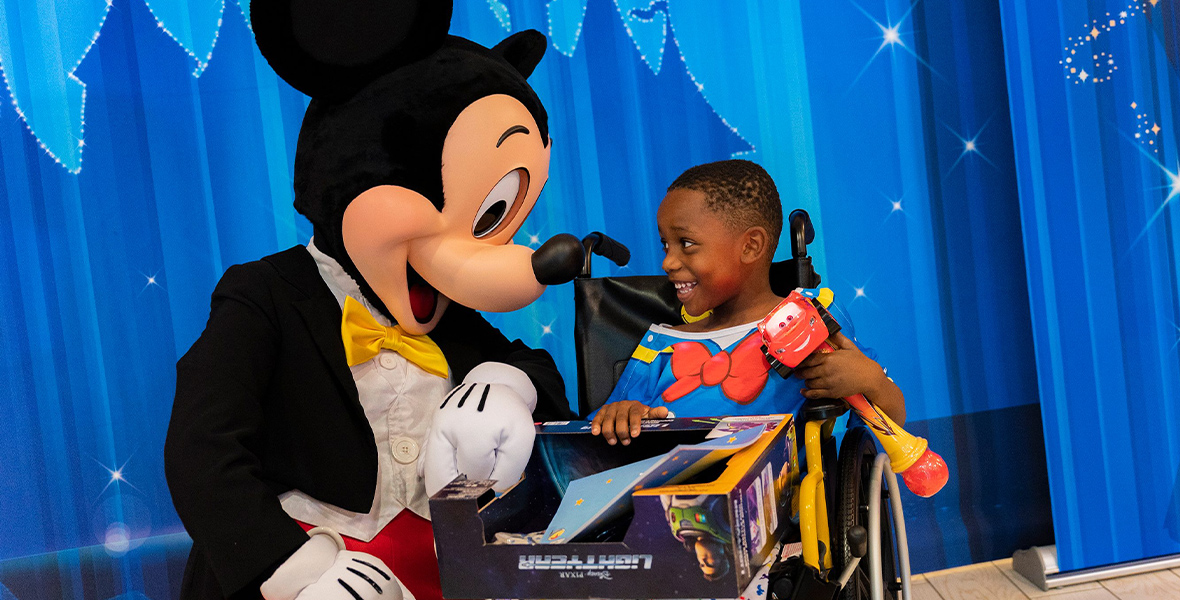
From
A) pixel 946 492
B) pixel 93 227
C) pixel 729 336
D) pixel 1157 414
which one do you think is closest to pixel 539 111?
pixel 729 336

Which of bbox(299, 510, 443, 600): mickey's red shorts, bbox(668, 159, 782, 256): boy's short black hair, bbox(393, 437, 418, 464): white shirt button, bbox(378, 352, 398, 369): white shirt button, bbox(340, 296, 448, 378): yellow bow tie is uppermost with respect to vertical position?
bbox(668, 159, 782, 256): boy's short black hair

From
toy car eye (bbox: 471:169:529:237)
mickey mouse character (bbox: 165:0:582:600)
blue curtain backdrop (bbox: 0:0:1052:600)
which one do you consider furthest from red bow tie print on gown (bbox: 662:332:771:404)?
blue curtain backdrop (bbox: 0:0:1052:600)

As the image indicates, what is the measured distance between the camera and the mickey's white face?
1.20m

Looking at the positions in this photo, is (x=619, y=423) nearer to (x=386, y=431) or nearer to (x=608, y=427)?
(x=608, y=427)

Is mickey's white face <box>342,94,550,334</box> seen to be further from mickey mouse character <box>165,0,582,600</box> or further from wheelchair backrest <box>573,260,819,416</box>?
Answer: wheelchair backrest <box>573,260,819,416</box>

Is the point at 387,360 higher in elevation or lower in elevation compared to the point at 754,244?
lower

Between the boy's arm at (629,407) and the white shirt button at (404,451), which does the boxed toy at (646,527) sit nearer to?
the boy's arm at (629,407)

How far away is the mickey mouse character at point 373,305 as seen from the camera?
1.13 metres

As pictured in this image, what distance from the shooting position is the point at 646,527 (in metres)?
0.90

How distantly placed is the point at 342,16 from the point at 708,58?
0.98 m

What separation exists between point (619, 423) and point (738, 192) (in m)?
0.43

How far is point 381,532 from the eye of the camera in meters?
1.25

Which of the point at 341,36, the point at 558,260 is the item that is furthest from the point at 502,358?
the point at 341,36

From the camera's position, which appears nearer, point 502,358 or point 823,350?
point 823,350
